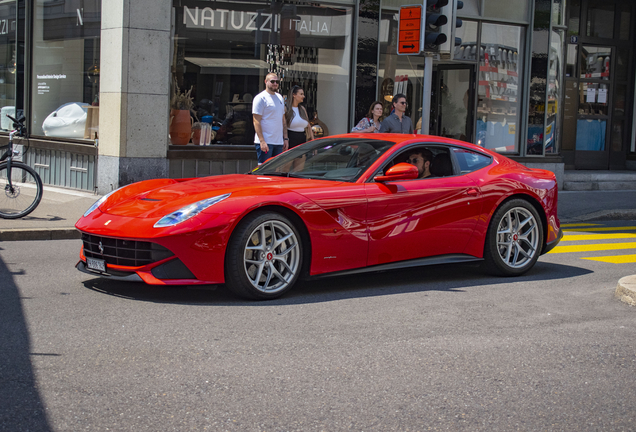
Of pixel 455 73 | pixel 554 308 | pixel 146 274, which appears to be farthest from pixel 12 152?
pixel 455 73

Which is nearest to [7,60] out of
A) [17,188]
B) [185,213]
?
[17,188]

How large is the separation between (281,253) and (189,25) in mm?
7985

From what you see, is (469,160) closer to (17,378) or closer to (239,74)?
(17,378)

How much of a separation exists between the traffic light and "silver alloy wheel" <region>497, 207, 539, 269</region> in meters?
3.90

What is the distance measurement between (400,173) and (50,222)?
5069 millimetres

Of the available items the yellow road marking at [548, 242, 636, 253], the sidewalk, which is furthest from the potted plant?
the yellow road marking at [548, 242, 636, 253]

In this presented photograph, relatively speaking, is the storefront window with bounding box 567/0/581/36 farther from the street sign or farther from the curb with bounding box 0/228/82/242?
the curb with bounding box 0/228/82/242

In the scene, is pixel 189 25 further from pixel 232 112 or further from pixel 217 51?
pixel 232 112

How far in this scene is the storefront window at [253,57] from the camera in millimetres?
13008

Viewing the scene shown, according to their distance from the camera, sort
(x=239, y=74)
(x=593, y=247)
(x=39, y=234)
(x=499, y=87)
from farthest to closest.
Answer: (x=499, y=87)
(x=239, y=74)
(x=593, y=247)
(x=39, y=234)

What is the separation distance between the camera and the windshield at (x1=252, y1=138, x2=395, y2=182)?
6.61 meters

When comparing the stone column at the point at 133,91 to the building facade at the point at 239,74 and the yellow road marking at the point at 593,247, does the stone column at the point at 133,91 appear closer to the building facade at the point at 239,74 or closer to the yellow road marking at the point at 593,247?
the building facade at the point at 239,74

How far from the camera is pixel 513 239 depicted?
7.24m

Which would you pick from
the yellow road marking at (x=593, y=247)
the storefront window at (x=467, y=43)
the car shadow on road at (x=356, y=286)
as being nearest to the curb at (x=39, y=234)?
the car shadow on road at (x=356, y=286)
